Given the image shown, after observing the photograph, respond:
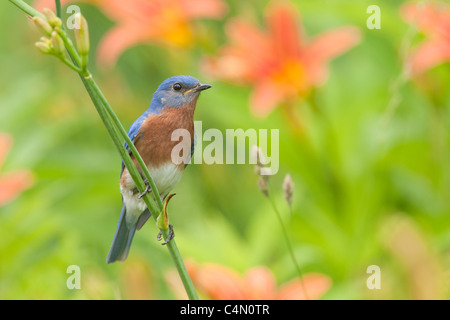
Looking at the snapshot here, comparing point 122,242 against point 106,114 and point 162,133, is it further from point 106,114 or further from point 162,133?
point 106,114

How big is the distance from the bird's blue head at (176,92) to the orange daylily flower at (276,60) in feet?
3.86

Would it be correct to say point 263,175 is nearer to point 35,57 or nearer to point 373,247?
point 373,247

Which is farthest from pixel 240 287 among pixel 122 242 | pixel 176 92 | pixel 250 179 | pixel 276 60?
pixel 250 179

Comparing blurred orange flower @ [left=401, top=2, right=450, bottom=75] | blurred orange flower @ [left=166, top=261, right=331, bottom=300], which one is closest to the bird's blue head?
blurred orange flower @ [left=166, top=261, right=331, bottom=300]

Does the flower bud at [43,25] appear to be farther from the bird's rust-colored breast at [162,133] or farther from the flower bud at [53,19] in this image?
the bird's rust-colored breast at [162,133]

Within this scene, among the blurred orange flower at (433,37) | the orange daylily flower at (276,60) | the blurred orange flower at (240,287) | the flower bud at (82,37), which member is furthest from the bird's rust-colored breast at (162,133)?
the orange daylily flower at (276,60)

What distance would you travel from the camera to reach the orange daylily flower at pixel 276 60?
1.98 metres

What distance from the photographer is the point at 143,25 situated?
1523 mm

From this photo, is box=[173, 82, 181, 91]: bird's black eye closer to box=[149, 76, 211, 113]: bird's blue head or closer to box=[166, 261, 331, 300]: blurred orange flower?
box=[149, 76, 211, 113]: bird's blue head

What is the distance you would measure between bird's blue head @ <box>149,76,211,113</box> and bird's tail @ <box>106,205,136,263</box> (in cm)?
15

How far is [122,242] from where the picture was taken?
804 mm

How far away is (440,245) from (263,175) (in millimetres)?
1345

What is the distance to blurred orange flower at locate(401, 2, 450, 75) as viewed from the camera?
1700 millimetres
